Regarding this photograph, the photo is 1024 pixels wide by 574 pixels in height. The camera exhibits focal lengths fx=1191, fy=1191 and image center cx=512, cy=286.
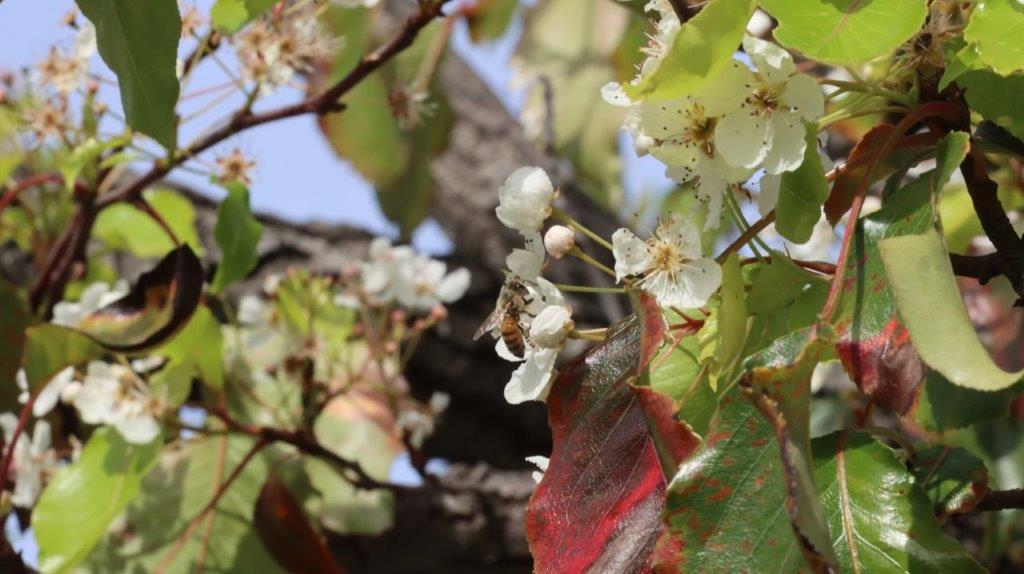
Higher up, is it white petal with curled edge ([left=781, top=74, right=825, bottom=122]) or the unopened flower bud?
white petal with curled edge ([left=781, top=74, right=825, bottom=122])

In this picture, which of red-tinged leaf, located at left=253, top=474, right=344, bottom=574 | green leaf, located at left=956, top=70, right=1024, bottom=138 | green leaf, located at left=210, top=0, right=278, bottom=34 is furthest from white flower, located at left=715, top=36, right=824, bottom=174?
red-tinged leaf, located at left=253, top=474, right=344, bottom=574

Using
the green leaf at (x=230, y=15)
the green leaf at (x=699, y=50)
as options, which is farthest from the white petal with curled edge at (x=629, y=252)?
the green leaf at (x=230, y=15)

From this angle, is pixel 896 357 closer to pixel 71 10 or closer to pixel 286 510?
pixel 286 510

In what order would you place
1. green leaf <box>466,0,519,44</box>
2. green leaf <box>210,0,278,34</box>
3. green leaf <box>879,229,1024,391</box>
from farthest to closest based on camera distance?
green leaf <box>466,0,519,44</box> → green leaf <box>210,0,278,34</box> → green leaf <box>879,229,1024,391</box>

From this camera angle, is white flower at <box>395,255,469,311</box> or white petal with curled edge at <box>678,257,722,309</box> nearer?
white petal with curled edge at <box>678,257,722,309</box>

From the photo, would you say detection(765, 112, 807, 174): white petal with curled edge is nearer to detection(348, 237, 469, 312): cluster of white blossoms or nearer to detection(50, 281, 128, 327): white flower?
detection(50, 281, 128, 327): white flower

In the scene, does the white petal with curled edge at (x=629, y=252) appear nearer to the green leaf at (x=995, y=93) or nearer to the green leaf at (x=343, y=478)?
the green leaf at (x=995, y=93)

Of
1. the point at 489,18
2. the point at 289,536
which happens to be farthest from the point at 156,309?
the point at 489,18
